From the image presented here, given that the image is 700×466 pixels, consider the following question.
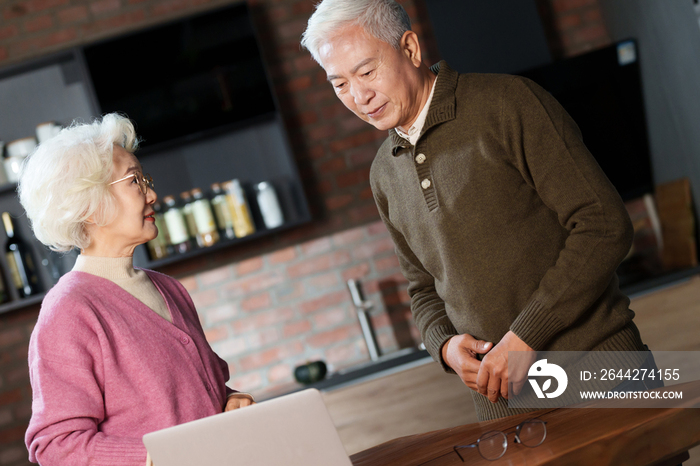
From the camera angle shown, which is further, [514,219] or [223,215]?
[223,215]

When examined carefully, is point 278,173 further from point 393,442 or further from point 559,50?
point 393,442

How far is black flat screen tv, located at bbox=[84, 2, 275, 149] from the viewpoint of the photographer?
2.89 metres

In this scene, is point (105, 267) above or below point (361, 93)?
below

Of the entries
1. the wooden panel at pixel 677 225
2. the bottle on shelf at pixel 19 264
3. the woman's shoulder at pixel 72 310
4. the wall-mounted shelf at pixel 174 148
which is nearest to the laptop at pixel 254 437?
the woman's shoulder at pixel 72 310

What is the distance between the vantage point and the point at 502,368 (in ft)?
3.94

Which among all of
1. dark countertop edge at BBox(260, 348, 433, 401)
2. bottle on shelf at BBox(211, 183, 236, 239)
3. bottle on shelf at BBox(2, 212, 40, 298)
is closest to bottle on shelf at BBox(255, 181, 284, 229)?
bottle on shelf at BBox(211, 183, 236, 239)

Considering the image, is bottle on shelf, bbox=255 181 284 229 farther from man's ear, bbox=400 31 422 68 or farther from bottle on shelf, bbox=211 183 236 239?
man's ear, bbox=400 31 422 68

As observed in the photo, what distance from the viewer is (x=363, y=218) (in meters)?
3.11

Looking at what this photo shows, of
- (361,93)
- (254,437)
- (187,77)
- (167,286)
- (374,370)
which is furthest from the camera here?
(187,77)

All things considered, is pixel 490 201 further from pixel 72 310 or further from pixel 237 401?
pixel 72 310

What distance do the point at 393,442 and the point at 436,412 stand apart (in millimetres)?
1228

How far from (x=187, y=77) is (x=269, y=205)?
74cm

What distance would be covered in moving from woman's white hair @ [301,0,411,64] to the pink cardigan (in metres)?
0.70

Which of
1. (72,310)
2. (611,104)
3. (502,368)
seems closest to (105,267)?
(72,310)
